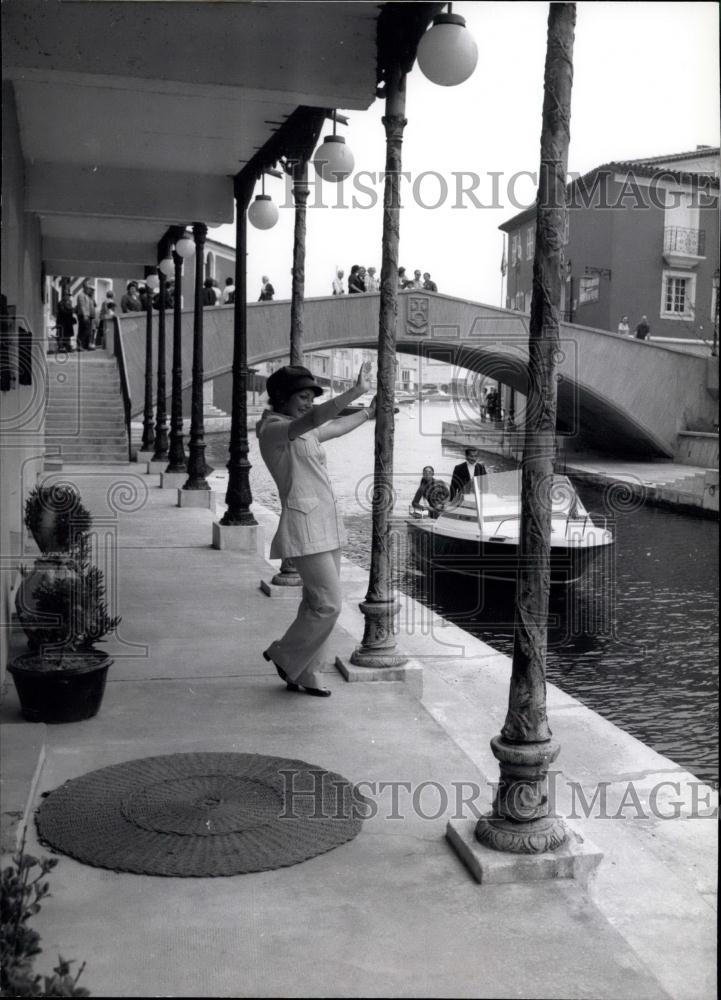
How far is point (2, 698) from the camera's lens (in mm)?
5469

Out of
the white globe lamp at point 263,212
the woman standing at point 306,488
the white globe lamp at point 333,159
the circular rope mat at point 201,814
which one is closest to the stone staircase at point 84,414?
the white globe lamp at point 263,212

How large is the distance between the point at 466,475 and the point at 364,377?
411 inches

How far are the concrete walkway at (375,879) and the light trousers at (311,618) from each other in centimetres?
19

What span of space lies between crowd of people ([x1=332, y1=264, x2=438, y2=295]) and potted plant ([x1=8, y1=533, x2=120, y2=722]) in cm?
2573

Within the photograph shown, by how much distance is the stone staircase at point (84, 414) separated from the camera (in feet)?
71.2

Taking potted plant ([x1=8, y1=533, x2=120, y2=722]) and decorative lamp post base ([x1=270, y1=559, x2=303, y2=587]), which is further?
decorative lamp post base ([x1=270, y1=559, x2=303, y2=587])

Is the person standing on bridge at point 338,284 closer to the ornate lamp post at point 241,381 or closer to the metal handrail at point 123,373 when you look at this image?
the metal handrail at point 123,373

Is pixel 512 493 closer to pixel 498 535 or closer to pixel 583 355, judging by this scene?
pixel 498 535

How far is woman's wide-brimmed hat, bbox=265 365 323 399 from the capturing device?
539 cm

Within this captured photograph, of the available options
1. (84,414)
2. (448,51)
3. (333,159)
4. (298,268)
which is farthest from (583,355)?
(448,51)

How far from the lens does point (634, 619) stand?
39.5 ft

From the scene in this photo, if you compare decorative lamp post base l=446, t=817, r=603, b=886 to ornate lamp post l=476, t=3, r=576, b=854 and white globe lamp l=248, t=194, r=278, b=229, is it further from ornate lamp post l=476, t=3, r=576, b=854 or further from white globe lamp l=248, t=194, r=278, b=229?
white globe lamp l=248, t=194, r=278, b=229

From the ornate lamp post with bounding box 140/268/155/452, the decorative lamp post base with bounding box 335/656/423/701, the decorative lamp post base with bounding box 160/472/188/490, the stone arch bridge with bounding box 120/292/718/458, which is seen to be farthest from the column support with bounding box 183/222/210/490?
the stone arch bridge with bounding box 120/292/718/458

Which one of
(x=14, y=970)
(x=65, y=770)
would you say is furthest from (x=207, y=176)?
(x=14, y=970)
